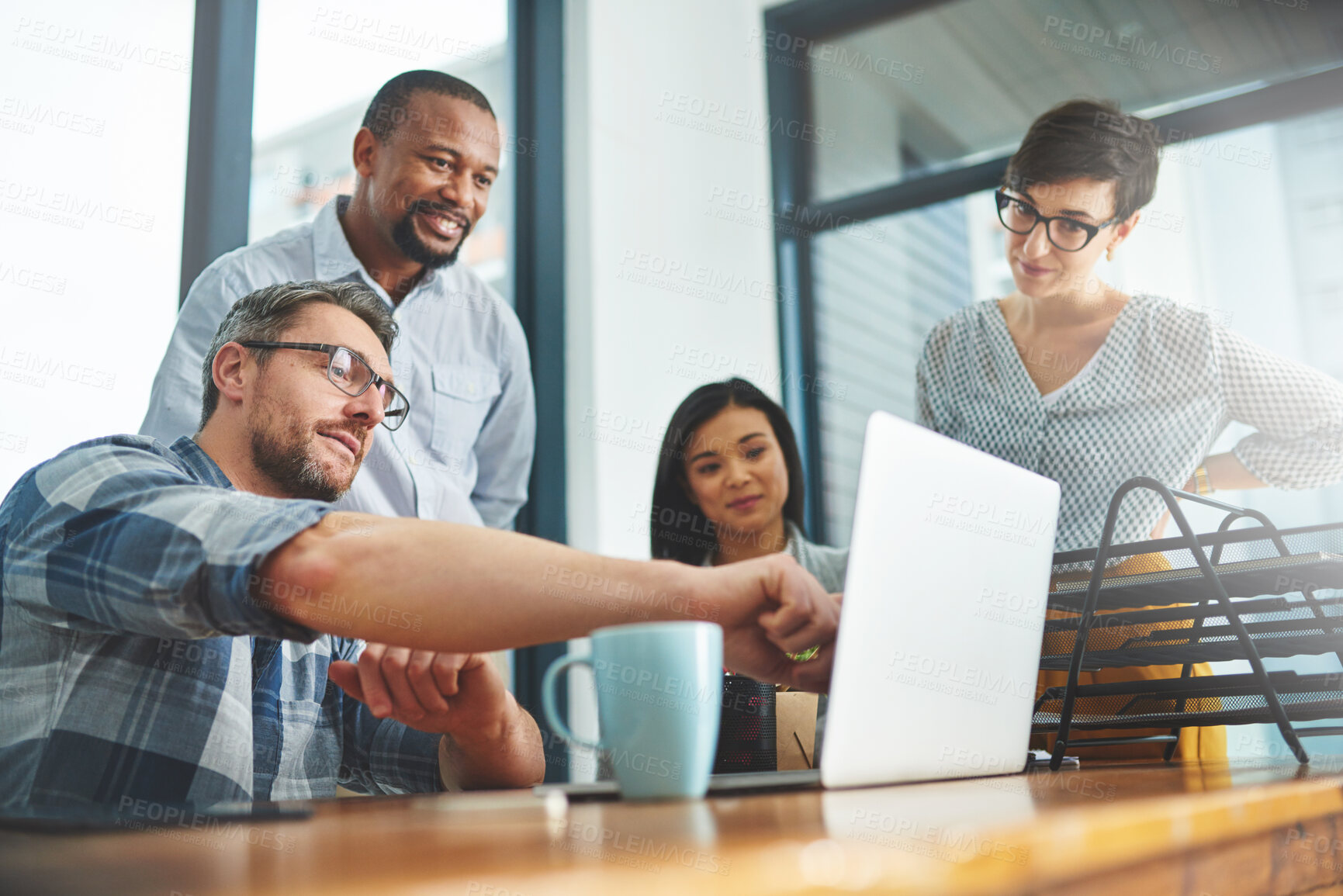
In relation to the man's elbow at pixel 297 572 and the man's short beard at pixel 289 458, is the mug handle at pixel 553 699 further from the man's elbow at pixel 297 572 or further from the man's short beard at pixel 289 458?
the man's short beard at pixel 289 458

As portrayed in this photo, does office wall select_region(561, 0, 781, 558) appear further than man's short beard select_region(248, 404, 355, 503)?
Yes

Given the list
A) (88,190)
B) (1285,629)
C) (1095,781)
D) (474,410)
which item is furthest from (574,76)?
(1095,781)

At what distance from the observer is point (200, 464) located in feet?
3.56

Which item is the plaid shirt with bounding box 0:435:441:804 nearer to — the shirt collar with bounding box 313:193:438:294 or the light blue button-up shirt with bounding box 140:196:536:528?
the light blue button-up shirt with bounding box 140:196:536:528

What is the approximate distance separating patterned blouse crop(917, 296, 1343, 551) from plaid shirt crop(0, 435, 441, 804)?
4.64ft

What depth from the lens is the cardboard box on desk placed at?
3.51 feet

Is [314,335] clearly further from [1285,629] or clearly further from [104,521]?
[1285,629]

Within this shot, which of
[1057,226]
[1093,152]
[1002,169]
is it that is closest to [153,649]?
[1057,226]

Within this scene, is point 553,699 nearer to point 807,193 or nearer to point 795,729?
→ point 795,729

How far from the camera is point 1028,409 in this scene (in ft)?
6.79

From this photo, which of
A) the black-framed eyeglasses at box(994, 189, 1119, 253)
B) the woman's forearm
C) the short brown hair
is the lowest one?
the woman's forearm

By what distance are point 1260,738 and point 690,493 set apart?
122 cm

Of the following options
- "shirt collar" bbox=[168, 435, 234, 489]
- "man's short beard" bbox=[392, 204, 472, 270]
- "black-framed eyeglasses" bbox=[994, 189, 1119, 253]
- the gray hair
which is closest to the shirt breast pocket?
"man's short beard" bbox=[392, 204, 472, 270]

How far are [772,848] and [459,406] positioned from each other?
1.81m
